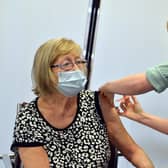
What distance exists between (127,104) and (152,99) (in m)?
0.69

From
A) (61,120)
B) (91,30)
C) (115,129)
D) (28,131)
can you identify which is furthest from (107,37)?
(28,131)

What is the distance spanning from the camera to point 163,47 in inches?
99.8

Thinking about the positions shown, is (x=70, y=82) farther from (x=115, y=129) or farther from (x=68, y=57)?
(x=115, y=129)

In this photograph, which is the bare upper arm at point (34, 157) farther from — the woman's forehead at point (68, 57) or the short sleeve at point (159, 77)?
the short sleeve at point (159, 77)

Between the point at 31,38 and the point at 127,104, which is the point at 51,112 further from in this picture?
the point at 31,38

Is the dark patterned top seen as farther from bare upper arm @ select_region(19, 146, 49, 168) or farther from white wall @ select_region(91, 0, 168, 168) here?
white wall @ select_region(91, 0, 168, 168)

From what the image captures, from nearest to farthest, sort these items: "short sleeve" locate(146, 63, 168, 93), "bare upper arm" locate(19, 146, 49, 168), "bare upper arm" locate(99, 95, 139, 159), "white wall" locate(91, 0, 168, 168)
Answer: "short sleeve" locate(146, 63, 168, 93) → "bare upper arm" locate(19, 146, 49, 168) → "bare upper arm" locate(99, 95, 139, 159) → "white wall" locate(91, 0, 168, 168)

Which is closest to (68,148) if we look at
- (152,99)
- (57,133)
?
(57,133)

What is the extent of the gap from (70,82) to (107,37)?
101cm

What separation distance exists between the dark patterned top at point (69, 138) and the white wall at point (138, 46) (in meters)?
0.87

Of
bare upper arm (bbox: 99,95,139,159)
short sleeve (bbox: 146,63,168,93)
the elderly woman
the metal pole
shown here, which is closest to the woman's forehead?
the elderly woman

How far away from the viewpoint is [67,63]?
1.68 m

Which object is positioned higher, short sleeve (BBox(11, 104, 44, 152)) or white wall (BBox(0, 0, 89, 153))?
white wall (BBox(0, 0, 89, 153))

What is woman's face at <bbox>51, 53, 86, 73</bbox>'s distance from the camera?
65.6 inches
